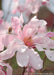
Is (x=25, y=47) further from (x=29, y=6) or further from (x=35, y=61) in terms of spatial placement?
(x=29, y=6)

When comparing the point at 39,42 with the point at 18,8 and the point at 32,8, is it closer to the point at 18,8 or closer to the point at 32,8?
the point at 32,8

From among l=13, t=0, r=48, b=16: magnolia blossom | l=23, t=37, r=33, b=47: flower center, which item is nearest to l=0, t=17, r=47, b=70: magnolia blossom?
l=23, t=37, r=33, b=47: flower center

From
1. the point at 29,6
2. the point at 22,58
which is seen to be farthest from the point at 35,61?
the point at 29,6

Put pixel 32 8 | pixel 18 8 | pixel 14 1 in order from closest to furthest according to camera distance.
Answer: pixel 32 8
pixel 18 8
pixel 14 1

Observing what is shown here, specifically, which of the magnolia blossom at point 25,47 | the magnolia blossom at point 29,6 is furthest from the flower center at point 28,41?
the magnolia blossom at point 29,6

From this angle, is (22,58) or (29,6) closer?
(22,58)

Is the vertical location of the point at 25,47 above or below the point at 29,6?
above

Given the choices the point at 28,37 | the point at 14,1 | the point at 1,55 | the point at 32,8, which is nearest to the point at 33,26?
the point at 28,37

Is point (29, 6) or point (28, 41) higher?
point (28, 41)

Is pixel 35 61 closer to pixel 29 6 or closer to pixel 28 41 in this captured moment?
pixel 28 41

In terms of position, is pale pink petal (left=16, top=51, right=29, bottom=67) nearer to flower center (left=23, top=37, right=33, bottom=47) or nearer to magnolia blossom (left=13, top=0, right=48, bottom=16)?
flower center (left=23, top=37, right=33, bottom=47)

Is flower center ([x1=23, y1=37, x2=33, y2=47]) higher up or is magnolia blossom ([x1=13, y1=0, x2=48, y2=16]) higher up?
flower center ([x1=23, y1=37, x2=33, y2=47])
